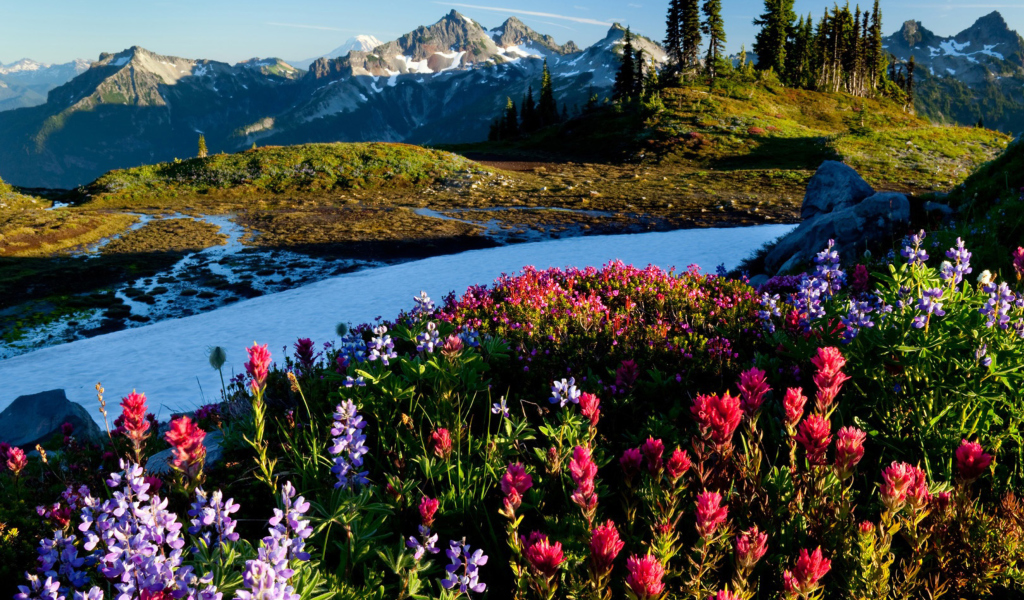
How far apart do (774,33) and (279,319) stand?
274ft

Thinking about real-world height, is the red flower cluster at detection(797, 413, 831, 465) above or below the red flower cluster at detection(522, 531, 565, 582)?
above

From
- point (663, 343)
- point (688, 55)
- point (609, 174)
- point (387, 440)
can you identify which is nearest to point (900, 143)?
point (609, 174)

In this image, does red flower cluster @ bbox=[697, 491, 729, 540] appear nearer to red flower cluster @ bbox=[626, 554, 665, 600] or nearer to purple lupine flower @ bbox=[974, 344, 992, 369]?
red flower cluster @ bbox=[626, 554, 665, 600]

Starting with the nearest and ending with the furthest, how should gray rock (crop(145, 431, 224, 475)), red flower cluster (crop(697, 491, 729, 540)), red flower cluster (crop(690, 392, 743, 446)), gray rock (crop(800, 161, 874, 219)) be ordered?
1. red flower cluster (crop(697, 491, 729, 540))
2. red flower cluster (crop(690, 392, 743, 446))
3. gray rock (crop(145, 431, 224, 475))
4. gray rock (crop(800, 161, 874, 219))

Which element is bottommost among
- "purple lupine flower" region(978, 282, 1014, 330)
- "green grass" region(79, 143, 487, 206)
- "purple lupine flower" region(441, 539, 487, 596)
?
"purple lupine flower" region(441, 539, 487, 596)

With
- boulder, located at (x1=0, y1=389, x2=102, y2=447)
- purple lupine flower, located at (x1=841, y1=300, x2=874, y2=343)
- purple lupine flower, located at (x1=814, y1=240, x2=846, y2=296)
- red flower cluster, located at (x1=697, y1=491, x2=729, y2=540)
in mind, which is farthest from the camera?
boulder, located at (x1=0, y1=389, x2=102, y2=447)


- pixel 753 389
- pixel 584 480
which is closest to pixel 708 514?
→ pixel 584 480

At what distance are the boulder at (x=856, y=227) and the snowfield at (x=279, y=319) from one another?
2.29 metres

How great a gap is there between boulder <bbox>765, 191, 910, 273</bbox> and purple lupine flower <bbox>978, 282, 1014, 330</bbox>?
7.20 m

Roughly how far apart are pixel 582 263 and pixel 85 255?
16465 millimetres

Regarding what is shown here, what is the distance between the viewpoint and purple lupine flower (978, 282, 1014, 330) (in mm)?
2963

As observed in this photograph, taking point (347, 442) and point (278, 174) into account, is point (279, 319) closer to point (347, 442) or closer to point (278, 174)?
point (347, 442)

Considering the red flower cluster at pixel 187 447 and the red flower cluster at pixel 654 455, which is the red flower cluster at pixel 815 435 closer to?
the red flower cluster at pixel 654 455

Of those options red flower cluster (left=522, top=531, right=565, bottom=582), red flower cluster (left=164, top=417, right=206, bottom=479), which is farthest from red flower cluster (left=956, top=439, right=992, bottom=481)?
red flower cluster (left=164, top=417, right=206, bottom=479)
